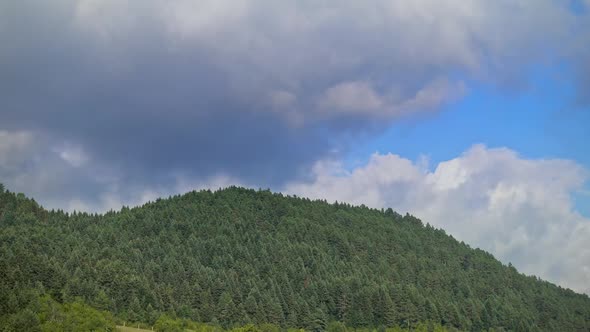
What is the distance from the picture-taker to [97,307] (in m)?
167

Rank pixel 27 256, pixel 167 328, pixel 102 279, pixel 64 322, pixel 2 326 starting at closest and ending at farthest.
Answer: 1. pixel 2 326
2. pixel 64 322
3. pixel 167 328
4. pixel 27 256
5. pixel 102 279

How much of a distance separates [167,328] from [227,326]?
39.7 meters

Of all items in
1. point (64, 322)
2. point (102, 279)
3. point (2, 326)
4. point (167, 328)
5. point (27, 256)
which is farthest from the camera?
point (102, 279)

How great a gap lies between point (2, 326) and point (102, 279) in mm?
72884

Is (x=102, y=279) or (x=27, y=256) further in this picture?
(x=102, y=279)

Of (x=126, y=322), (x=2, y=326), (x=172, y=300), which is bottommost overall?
(x=2, y=326)

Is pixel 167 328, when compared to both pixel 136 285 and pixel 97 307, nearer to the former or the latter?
pixel 97 307

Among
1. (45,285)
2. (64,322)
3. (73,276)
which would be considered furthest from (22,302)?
(73,276)

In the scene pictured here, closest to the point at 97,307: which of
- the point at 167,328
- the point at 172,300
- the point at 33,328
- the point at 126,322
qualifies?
the point at 126,322

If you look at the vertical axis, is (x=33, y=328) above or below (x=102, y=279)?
below

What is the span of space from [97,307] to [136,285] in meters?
24.1

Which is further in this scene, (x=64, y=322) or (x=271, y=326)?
(x=271, y=326)

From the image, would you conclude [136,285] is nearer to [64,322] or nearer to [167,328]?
[167,328]

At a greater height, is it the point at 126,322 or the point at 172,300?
the point at 172,300
